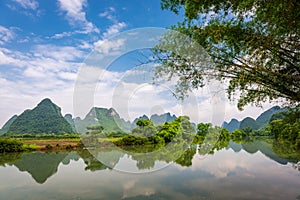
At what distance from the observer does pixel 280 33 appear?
2607 mm

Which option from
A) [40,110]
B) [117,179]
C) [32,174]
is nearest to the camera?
[117,179]

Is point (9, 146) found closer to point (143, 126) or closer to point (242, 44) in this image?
point (143, 126)

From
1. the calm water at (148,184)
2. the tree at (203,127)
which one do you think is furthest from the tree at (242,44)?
the calm water at (148,184)

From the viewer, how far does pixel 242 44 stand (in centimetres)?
307

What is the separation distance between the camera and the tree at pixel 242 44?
2.44 metres

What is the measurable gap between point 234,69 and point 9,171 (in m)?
7.11

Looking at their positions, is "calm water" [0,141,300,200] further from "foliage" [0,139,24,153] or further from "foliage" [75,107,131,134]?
"foliage" [0,139,24,153]

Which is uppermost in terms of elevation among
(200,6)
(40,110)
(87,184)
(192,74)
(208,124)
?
(40,110)

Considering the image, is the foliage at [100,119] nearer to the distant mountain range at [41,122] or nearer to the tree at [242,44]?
the tree at [242,44]

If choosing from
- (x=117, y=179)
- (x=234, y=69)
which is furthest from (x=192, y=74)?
(x=117, y=179)

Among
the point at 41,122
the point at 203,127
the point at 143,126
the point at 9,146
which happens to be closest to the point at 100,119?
the point at 203,127

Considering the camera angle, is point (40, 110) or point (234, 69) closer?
point (234, 69)

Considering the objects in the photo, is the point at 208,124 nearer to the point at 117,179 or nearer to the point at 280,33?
the point at 280,33

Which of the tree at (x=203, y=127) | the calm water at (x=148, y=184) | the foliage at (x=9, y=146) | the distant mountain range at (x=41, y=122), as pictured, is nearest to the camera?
the tree at (x=203, y=127)
